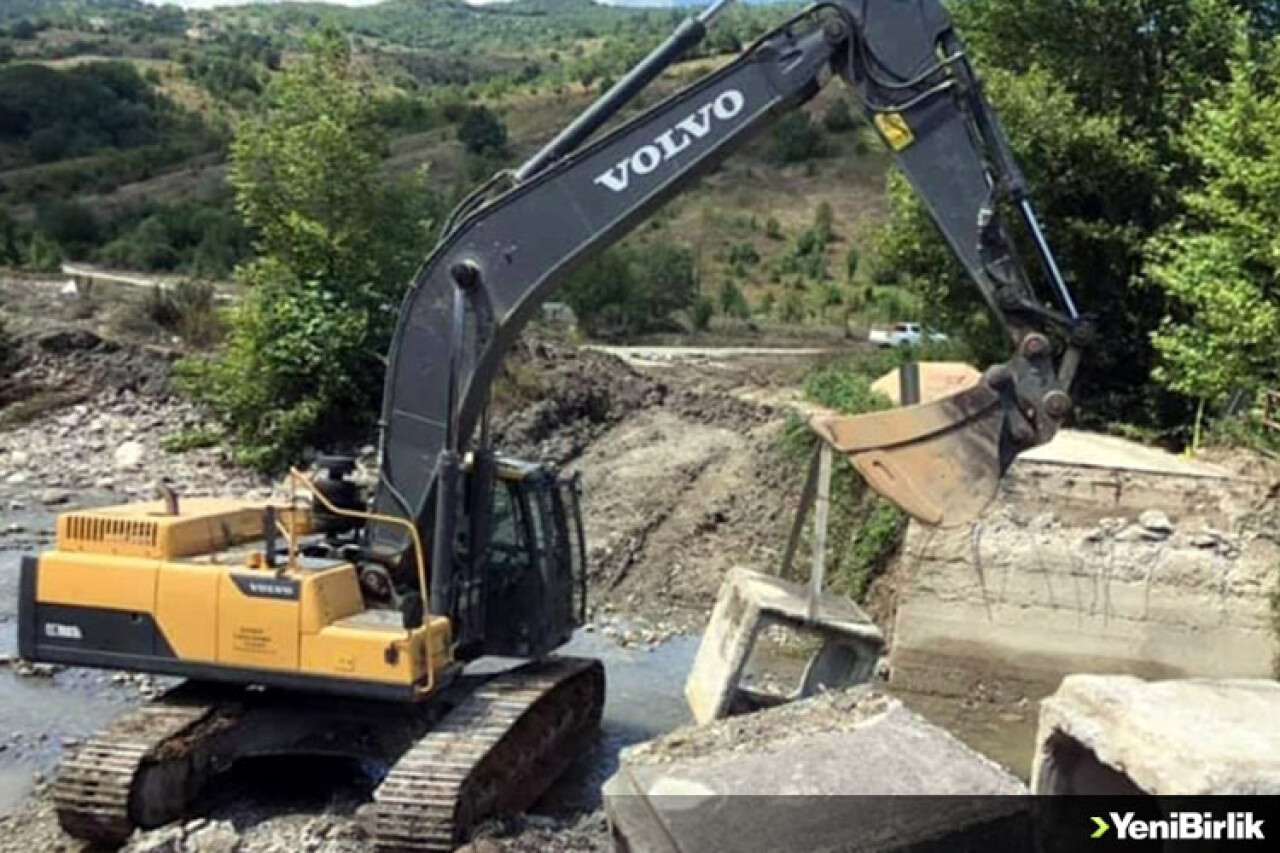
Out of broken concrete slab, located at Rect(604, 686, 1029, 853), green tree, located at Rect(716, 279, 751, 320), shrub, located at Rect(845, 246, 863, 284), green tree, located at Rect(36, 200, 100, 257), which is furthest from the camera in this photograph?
shrub, located at Rect(845, 246, 863, 284)

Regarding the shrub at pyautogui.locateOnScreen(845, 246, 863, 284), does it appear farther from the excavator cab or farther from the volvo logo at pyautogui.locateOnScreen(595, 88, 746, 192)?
the volvo logo at pyautogui.locateOnScreen(595, 88, 746, 192)

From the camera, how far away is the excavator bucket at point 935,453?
335 inches

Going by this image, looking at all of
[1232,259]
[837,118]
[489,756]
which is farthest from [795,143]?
[489,756]

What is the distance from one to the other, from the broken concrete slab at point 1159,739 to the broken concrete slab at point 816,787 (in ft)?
1.69

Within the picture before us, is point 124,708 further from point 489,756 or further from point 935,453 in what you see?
point 935,453

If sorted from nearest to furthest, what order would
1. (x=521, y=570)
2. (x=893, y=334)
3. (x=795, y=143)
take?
(x=521, y=570), (x=893, y=334), (x=795, y=143)

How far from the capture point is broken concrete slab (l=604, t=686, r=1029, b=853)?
7289 mm

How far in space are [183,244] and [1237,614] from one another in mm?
41069

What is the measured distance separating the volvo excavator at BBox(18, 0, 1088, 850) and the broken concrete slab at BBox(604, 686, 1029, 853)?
1239mm

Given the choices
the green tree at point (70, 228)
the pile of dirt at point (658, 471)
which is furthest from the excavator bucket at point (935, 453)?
the green tree at point (70, 228)

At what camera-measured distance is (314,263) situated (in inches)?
863

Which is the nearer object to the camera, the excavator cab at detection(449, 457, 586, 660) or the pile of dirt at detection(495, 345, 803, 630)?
the excavator cab at detection(449, 457, 586, 660)

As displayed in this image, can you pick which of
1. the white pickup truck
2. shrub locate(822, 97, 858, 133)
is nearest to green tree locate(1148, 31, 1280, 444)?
the white pickup truck

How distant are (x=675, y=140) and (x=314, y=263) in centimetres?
1335
